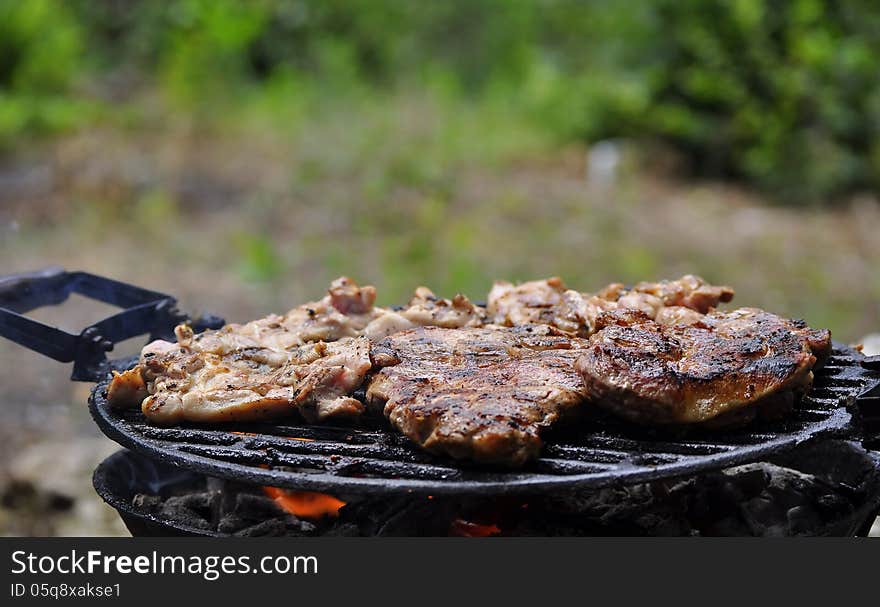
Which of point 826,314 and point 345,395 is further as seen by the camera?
point 826,314

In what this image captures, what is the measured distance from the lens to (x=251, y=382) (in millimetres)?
2578

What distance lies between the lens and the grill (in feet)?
6.84

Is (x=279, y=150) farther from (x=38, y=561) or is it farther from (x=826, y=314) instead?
(x=38, y=561)

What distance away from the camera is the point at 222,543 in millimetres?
2311

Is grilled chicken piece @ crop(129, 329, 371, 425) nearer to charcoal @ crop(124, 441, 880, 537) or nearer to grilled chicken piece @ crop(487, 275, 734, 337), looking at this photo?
charcoal @ crop(124, 441, 880, 537)

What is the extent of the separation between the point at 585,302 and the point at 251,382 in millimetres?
1146

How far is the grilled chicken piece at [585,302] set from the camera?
294 cm

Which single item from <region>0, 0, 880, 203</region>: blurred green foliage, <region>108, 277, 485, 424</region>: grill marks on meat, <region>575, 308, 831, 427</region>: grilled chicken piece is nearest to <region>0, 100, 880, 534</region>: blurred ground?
<region>0, 0, 880, 203</region>: blurred green foliage

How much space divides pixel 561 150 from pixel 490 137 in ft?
2.87

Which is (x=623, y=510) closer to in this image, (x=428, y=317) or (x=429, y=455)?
(x=429, y=455)

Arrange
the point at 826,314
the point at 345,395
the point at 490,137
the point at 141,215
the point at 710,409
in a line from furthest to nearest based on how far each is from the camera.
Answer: the point at 490,137
the point at 141,215
the point at 826,314
the point at 345,395
the point at 710,409

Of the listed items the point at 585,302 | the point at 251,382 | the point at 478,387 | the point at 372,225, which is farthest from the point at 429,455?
the point at 372,225

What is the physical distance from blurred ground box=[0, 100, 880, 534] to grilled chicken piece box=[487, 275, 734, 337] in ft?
10.6

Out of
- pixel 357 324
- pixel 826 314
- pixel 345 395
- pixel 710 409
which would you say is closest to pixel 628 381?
pixel 710 409
